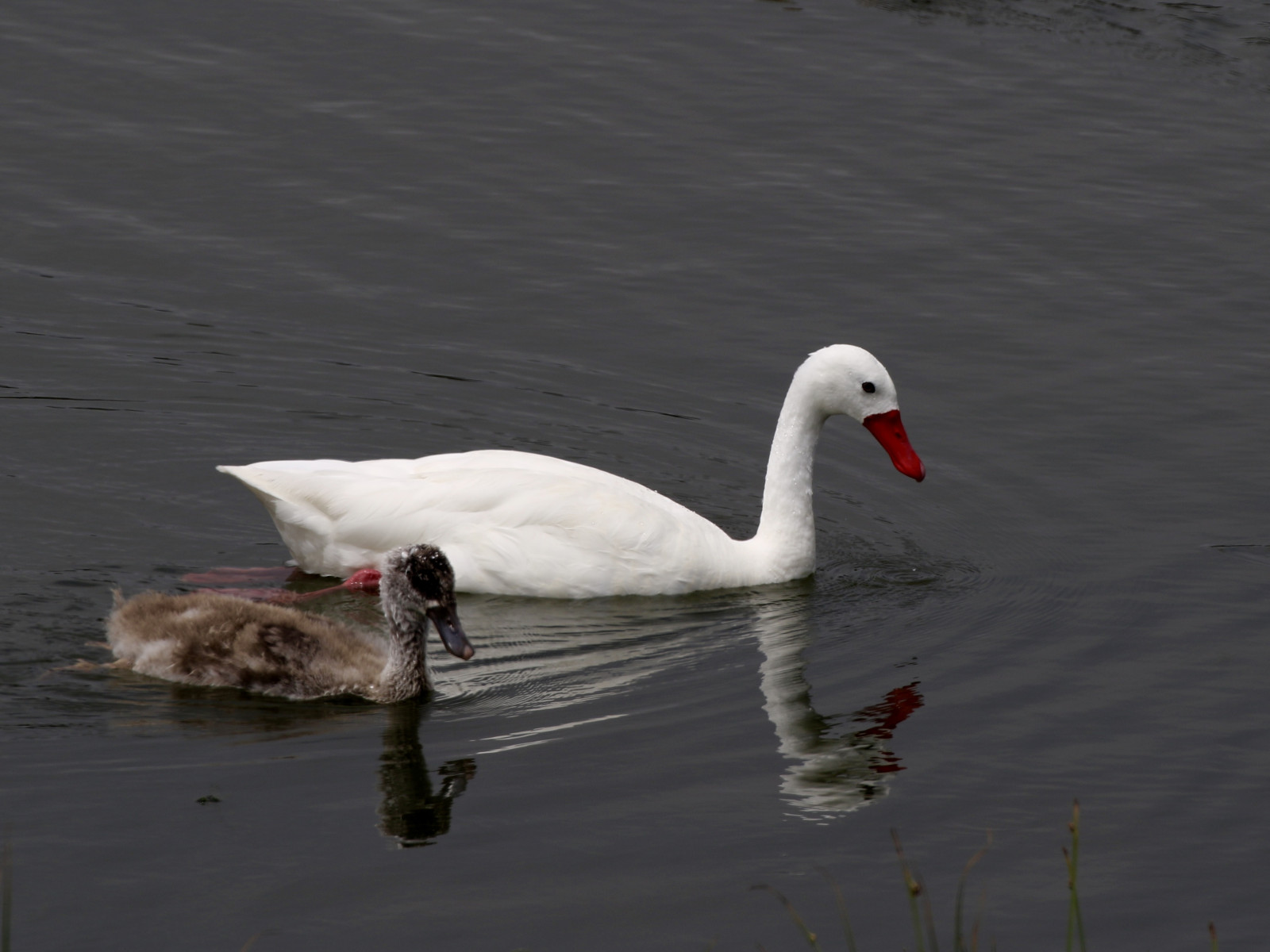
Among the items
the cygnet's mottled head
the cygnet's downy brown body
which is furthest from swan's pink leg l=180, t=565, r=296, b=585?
the cygnet's mottled head

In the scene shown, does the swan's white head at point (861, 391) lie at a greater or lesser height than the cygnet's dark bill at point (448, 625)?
greater

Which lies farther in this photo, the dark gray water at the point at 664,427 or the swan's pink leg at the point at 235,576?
the swan's pink leg at the point at 235,576

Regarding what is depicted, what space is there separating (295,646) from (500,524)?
5.88 ft

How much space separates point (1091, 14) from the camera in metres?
19.4

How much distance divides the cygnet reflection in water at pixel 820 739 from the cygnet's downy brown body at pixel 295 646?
1506mm

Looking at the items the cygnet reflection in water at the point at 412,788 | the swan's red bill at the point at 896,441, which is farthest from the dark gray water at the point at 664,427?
the swan's red bill at the point at 896,441

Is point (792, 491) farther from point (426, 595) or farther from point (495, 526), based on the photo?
point (426, 595)

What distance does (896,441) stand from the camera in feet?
35.8

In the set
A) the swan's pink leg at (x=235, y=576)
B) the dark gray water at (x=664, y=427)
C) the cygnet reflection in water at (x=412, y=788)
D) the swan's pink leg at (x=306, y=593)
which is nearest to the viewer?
the dark gray water at (x=664, y=427)

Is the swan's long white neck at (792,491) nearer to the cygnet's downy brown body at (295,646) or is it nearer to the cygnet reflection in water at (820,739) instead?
the cygnet reflection in water at (820,739)

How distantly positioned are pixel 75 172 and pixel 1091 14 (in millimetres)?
10362

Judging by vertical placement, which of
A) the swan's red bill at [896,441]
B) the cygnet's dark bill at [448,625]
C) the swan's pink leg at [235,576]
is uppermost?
the swan's red bill at [896,441]

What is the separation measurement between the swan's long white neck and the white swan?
33cm

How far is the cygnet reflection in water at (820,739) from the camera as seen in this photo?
310 inches
